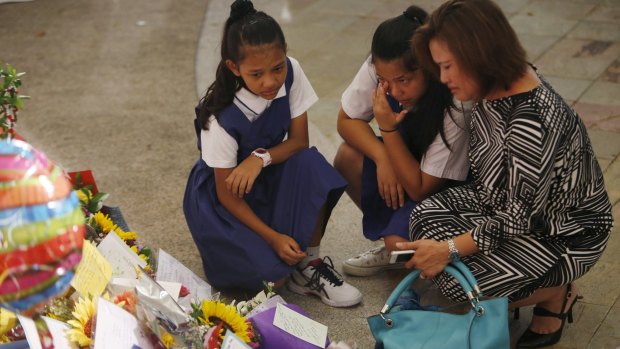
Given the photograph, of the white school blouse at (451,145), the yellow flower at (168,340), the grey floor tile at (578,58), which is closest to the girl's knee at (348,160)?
the white school blouse at (451,145)

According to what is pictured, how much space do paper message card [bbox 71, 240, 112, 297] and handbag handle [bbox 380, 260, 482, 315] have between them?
2.23 feet

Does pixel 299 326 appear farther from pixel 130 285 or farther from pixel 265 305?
pixel 130 285

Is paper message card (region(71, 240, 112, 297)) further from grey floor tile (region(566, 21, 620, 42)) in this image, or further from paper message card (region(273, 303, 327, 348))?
grey floor tile (region(566, 21, 620, 42))

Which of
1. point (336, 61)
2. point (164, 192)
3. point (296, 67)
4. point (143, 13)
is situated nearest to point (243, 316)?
point (296, 67)

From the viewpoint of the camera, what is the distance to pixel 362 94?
2555 millimetres

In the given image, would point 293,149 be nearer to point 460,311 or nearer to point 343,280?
point 343,280

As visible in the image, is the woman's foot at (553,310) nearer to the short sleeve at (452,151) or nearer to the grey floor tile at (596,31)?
the short sleeve at (452,151)

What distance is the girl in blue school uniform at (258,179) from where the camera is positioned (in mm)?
2406

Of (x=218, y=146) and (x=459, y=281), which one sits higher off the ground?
(x=218, y=146)

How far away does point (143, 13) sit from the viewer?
552cm

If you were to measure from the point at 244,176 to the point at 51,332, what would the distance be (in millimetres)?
953

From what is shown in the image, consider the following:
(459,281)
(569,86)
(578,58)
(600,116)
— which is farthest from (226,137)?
(578,58)

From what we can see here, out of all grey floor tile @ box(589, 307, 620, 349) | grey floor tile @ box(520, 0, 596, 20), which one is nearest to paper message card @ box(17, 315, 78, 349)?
grey floor tile @ box(589, 307, 620, 349)

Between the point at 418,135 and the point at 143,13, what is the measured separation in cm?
357
